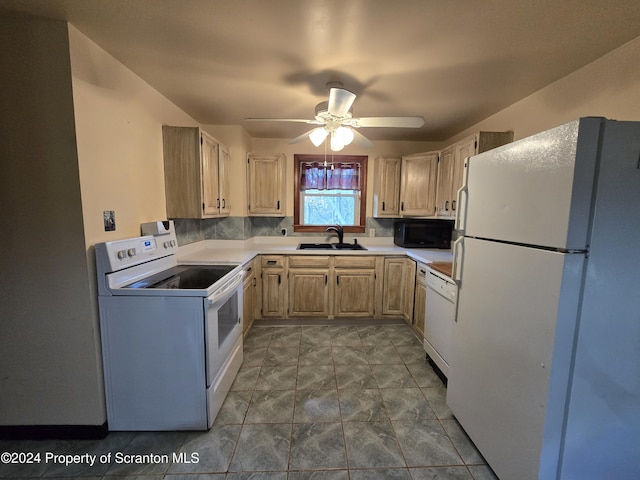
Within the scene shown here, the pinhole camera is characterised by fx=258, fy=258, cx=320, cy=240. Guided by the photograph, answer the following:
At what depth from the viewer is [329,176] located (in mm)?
3545

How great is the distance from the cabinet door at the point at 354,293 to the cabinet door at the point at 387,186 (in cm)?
86

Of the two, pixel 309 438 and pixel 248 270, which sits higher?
pixel 248 270

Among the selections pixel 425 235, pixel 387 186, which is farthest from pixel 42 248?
pixel 425 235

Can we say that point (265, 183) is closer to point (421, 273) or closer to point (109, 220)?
point (109, 220)

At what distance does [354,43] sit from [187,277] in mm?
1838

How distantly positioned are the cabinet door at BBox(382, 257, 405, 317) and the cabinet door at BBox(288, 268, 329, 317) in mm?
701

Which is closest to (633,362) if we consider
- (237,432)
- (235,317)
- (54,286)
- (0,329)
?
(237,432)

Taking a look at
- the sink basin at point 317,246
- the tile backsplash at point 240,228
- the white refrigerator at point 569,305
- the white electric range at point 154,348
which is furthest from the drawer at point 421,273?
the white electric range at point 154,348

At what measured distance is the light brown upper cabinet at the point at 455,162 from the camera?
2252 millimetres

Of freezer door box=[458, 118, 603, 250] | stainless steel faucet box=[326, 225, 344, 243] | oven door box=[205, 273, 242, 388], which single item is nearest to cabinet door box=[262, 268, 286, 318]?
oven door box=[205, 273, 242, 388]

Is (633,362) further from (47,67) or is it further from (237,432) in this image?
(47,67)

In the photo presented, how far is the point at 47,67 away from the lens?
1334mm

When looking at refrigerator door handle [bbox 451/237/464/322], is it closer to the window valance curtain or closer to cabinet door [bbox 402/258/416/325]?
cabinet door [bbox 402/258/416/325]

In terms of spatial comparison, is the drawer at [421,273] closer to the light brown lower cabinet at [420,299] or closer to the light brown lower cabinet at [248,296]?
the light brown lower cabinet at [420,299]
